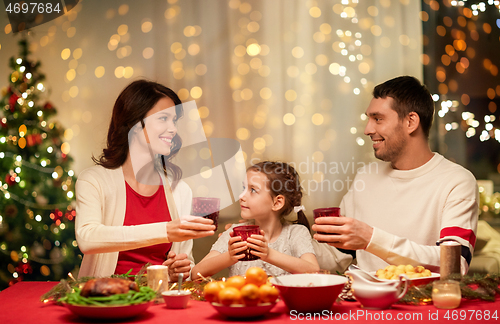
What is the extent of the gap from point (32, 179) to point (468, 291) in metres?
3.37

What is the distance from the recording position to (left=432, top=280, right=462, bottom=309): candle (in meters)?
1.39

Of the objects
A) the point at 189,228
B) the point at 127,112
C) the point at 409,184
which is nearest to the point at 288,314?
the point at 189,228

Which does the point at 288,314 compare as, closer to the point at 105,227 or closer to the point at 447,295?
the point at 447,295

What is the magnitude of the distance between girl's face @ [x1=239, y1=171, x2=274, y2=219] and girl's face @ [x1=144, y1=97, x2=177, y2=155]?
518mm

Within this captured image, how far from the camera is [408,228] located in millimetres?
2414

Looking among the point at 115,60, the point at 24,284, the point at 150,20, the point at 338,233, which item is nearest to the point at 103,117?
the point at 115,60

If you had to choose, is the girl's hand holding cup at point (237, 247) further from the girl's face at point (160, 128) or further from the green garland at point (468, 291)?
the girl's face at point (160, 128)

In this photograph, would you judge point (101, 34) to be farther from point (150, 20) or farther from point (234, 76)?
point (234, 76)

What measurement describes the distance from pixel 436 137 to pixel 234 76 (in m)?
1.60

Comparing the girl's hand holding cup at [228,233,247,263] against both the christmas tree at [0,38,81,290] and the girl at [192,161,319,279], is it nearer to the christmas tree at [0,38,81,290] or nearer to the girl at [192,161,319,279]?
the girl at [192,161,319,279]

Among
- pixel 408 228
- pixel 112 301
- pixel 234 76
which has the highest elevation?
pixel 234 76

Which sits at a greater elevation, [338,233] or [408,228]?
[338,233]

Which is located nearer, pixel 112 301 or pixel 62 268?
pixel 112 301

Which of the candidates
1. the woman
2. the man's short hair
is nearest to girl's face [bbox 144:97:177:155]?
the woman
